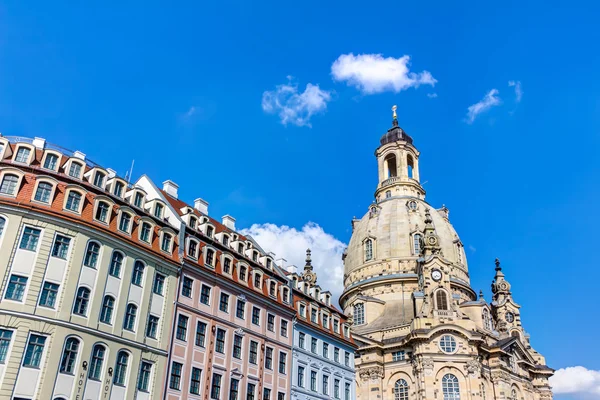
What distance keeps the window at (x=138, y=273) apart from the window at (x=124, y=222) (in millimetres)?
2326

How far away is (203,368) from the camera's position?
123 feet

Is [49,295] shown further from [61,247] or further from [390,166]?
[390,166]

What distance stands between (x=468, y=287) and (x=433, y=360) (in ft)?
74.8

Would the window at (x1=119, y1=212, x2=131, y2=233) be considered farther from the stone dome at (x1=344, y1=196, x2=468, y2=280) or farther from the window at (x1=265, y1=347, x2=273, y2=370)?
the stone dome at (x1=344, y1=196, x2=468, y2=280)

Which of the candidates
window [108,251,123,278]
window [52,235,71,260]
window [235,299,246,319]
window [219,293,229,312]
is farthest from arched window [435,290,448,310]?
window [52,235,71,260]

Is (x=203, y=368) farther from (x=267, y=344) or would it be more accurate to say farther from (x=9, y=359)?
(x=9, y=359)

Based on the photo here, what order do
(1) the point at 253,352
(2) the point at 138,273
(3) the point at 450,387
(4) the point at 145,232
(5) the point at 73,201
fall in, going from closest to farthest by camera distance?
(5) the point at 73,201
(2) the point at 138,273
(4) the point at 145,232
(1) the point at 253,352
(3) the point at 450,387

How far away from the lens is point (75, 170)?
35938 millimetres

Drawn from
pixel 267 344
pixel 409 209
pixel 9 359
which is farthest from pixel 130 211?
pixel 409 209

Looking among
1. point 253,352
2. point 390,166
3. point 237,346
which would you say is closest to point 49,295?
point 237,346

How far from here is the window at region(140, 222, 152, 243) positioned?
3675cm

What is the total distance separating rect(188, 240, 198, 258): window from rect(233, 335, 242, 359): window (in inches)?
269

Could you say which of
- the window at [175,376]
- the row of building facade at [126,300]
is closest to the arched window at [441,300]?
the row of building facade at [126,300]

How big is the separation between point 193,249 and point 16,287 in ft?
42.4
